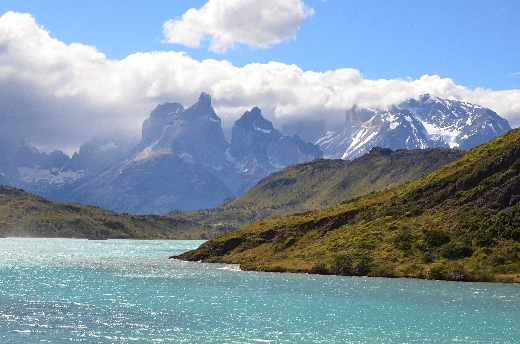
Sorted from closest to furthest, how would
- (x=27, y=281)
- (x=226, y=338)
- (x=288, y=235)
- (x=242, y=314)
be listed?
(x=226, y=338), (x=242, y=314), (x=27, y=281), (x=288, y=235)


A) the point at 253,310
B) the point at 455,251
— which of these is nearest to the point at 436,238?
the point at 455,251

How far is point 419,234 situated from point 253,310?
67915 mm

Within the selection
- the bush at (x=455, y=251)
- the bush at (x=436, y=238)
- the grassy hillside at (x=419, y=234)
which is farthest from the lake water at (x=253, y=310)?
the bush at (x=436, y=238)

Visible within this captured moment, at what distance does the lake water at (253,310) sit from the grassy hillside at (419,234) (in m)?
9.02

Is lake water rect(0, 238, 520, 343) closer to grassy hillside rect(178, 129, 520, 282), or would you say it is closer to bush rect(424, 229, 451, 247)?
grassy hillside rect(178, 129, 520, 282)

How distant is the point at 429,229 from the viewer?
445 ft

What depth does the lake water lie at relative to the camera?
6134cm

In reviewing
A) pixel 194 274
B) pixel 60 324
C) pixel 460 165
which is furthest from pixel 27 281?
pixel 460 165

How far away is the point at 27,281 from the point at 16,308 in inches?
1538

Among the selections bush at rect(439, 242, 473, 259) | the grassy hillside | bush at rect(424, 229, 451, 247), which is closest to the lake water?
the grassy hillside

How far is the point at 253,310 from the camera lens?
78.6m

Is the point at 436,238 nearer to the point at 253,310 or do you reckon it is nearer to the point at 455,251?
the point at 455,251

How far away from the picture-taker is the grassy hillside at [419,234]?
121 metres

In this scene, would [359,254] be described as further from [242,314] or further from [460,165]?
[242,314]
